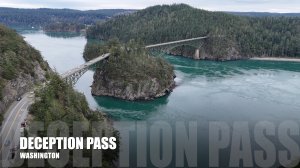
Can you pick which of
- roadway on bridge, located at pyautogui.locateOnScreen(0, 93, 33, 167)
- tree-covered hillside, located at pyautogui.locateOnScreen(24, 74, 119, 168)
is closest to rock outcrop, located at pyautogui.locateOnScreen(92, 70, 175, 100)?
tree-covered hillside, located at pyautogui.locateOnScreen(24, 74, 119, 168)

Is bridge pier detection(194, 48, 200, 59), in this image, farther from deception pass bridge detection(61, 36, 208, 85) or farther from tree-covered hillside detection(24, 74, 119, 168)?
tree-covered hillside detection(24, 74, 119, 168)

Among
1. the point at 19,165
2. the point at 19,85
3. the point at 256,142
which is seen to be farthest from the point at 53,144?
the point at 256,142

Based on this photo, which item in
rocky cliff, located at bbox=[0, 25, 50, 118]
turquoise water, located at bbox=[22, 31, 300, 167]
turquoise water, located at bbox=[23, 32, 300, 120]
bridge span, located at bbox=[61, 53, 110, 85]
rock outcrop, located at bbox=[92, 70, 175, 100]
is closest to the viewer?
rocky cliff, located at bbox=[0, 25, 50, 118]

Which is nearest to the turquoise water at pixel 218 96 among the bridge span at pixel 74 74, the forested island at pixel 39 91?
the bridge span at pixel 74 74

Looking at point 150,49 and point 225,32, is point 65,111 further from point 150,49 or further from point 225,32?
point 225,32

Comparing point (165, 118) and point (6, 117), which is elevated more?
point (6, 117)

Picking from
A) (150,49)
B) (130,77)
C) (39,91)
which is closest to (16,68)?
(39,91)

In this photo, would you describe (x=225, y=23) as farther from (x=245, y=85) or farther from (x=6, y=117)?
(x=6, y=117)
